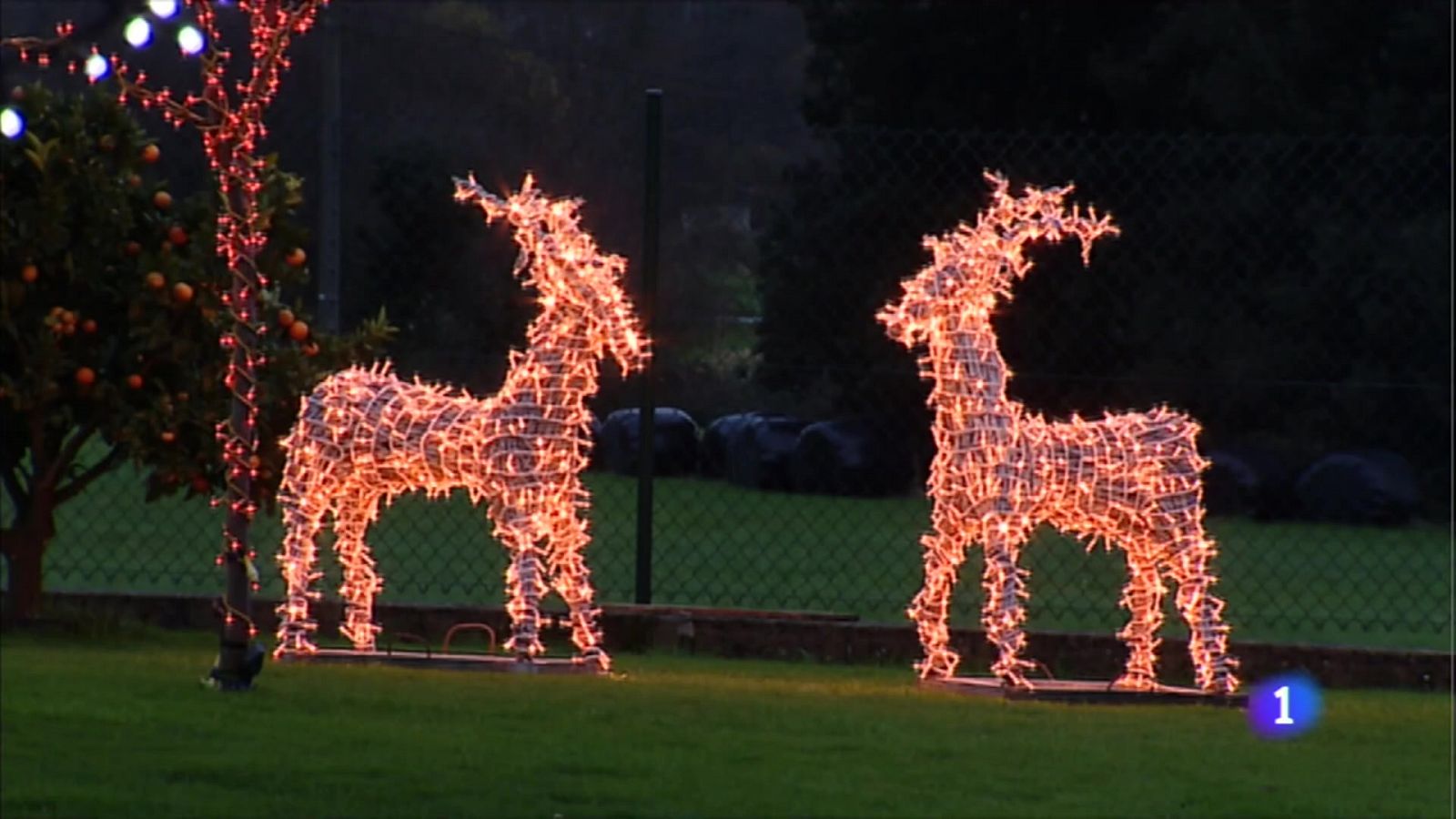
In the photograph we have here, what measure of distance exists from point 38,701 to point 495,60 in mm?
10462

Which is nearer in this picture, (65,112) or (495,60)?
(65,112)

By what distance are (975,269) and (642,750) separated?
2.49m

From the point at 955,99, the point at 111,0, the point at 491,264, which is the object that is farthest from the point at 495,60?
the point at 111,0

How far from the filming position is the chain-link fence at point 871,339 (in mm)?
11250

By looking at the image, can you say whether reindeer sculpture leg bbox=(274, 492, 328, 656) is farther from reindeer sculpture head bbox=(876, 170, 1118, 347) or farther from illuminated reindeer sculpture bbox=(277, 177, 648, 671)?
reindeer sculpture head bbox=(876, 170, 1118, 347)

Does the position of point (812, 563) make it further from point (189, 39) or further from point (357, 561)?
point (189, 39)

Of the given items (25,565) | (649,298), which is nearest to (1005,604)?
(649,298)

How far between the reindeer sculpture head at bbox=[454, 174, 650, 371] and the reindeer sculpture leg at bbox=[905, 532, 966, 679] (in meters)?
1.26

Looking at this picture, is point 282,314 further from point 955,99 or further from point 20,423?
point 955,99

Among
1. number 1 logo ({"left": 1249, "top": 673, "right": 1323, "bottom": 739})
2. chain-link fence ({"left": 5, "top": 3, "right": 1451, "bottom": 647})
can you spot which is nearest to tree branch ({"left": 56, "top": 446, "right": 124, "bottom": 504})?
chain-link fence ({"left": 5, "top": 3, "right": 1451, "bottom": 647})

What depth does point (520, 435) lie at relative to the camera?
8.95 meters

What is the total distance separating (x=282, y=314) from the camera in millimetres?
9875

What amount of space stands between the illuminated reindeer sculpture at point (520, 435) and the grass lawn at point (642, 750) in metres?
0.39

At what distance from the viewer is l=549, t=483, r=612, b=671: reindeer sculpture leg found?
9.05m
